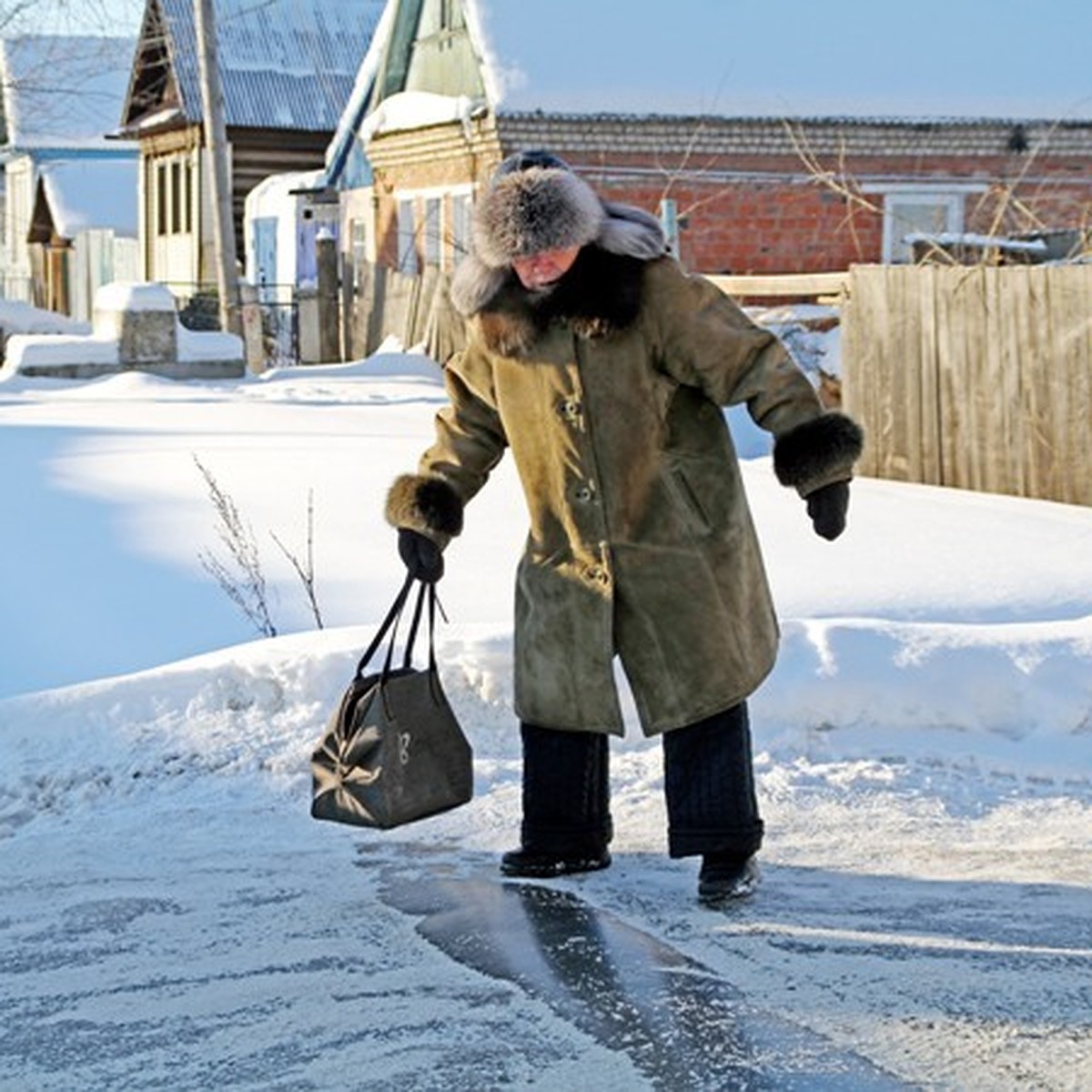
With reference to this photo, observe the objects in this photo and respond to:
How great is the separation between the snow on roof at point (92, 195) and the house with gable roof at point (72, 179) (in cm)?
2

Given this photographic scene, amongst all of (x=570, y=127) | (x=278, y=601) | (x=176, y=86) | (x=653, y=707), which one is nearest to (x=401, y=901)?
(x=653, y=707)

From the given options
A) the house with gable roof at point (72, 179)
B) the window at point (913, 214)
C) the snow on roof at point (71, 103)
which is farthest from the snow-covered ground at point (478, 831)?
the house with gable roof at point (72, 179)

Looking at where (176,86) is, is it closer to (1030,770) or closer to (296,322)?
(296,322)

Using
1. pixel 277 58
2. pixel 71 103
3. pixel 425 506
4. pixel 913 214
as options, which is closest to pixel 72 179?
pixel 71 103

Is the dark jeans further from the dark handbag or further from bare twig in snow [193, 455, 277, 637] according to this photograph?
bare twig in snow [193, 455, 277, 637]

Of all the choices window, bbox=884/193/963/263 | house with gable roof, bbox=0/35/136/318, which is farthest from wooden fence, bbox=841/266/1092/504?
house with gable roof, bbox=0/35/136/318

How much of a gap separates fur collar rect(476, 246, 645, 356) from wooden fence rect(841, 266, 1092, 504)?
5.95m

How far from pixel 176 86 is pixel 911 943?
34.8 m

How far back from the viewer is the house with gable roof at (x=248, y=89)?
37250 millimetres

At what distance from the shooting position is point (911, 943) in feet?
14.4

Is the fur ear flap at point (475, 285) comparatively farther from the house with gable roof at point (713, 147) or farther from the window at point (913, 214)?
the window at point (913, 214)

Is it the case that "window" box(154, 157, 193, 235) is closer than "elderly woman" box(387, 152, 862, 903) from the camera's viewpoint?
No

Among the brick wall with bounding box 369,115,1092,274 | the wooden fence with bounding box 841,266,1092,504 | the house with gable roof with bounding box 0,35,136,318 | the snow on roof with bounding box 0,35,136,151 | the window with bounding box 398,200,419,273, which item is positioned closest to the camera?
the wooden fence with bounding box 841,266,1092,504

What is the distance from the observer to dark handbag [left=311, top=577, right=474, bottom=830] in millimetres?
4879
